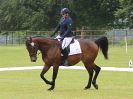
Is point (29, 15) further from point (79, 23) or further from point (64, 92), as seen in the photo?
point (64, 92)

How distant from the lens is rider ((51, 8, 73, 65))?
57.2 feet

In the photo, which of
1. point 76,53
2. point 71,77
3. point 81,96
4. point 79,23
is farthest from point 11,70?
point 79,23

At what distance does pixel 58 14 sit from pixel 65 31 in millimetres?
70153

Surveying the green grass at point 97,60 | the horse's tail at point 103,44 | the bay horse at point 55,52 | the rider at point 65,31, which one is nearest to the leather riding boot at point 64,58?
the rider at point 65,31

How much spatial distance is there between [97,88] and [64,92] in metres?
1.56

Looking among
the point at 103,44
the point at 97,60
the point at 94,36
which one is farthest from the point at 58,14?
the point at 103,44

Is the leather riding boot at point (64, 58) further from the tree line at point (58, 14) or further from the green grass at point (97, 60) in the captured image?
the tree line at point (58, 14)

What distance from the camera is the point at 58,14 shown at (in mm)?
87500

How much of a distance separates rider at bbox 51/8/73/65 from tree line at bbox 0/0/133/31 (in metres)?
65.7

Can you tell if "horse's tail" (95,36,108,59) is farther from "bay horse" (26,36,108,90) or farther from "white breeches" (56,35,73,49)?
"white breeches" (56,35,73,49)

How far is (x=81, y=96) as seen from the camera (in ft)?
51.2

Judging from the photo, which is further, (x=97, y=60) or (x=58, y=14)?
(x=58, y=14)

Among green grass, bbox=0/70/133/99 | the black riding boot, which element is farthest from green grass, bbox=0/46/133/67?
the black riding boot

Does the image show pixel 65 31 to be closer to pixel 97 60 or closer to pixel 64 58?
pixel 64 58
